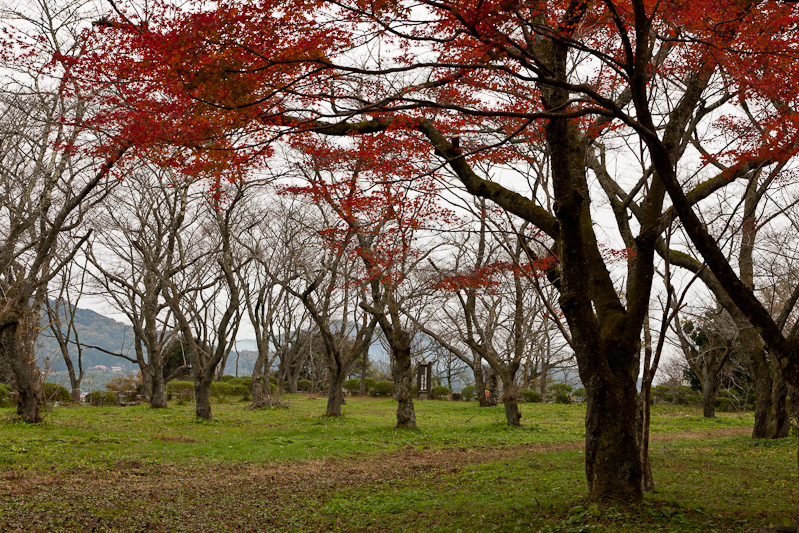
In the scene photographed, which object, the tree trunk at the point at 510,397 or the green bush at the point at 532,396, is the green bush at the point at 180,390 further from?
the green bush at the point at 532,396

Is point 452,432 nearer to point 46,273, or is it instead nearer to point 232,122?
point 232,122

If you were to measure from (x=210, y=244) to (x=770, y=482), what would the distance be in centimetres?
1922

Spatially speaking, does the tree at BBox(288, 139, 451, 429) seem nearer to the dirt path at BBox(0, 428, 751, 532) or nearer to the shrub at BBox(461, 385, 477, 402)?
the dirt path at BBox(0, 428, 751, 532)

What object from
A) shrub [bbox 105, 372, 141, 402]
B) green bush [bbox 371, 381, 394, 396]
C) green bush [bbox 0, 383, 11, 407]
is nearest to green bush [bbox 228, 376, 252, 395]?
shrub [bbox 105, 372, 141, 402]

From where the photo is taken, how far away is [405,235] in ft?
44.2

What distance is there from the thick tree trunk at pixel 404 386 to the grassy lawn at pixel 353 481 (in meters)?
0.59

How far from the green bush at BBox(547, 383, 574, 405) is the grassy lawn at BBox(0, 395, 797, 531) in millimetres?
16231

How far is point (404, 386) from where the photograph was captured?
1391 cm

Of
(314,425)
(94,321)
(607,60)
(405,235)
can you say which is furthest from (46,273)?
(94,321)

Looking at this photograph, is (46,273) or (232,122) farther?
(46,273)

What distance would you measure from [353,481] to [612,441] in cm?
410

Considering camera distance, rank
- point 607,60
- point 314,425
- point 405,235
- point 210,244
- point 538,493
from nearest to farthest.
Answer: point 607,60 < point 538,493 < point 405,235 < point 314,425 < point 210,244

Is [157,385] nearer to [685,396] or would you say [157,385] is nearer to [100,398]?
[100,398]

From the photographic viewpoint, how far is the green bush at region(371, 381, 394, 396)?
3244cm
